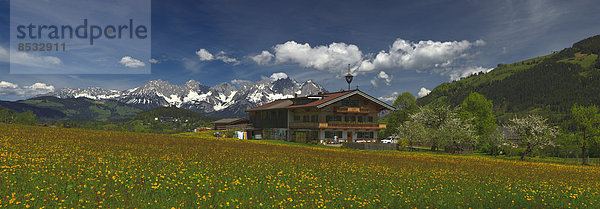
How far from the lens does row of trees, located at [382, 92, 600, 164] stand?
4294 centimetres

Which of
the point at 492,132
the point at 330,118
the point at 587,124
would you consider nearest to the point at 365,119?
the point at 330,118

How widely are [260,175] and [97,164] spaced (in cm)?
759

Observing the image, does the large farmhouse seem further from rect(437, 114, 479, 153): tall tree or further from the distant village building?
rect(437, 114, 479, 153): tall tree

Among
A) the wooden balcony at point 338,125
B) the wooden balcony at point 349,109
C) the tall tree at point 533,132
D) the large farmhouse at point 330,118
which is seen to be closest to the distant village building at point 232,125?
the large farmhouse at point 330,118

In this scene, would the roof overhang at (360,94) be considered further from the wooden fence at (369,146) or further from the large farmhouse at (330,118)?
the wooden fence at (369,146)

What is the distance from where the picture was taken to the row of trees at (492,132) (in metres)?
42.9

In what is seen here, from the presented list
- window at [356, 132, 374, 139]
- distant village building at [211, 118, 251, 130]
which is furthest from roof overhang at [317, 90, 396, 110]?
distant village building at [211, 118, 251, 130]

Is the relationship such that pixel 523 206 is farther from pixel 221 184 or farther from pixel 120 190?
pixel 120 190

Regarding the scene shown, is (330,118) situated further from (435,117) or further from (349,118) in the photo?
(435,117)

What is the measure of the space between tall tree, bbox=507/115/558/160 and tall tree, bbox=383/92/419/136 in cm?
3547

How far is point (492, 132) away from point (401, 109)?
2767 cm

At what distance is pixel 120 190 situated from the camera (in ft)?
37.4

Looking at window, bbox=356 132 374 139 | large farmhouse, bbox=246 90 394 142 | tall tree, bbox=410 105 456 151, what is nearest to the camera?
tall tree, bbox=410 105 456 151

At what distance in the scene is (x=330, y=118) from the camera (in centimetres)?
6594
